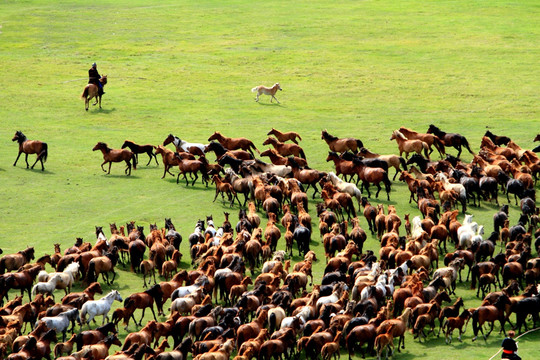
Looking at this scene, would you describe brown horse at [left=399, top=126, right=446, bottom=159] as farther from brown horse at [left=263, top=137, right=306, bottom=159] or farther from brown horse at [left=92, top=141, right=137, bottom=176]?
brown horse at [left=92, top=141, right=137, bottom=176]

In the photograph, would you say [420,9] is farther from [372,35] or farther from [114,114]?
[114,114]

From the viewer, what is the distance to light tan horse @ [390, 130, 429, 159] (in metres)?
31.2

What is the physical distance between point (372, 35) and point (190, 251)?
35273 mm

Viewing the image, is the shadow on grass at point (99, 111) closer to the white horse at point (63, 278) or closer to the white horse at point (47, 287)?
the white horse at point (63, 278)

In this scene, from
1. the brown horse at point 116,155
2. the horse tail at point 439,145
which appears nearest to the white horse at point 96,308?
the brown horse at point 116,155

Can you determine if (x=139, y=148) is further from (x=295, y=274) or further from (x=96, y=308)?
(x=96, y=308)

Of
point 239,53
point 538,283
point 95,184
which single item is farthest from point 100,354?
point 239,53

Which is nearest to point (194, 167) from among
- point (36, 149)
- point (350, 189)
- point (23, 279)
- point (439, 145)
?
point (350, 189)

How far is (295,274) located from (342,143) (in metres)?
12.5

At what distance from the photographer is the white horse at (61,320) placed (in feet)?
58.5

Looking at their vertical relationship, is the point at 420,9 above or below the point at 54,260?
above

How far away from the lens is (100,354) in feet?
54.4

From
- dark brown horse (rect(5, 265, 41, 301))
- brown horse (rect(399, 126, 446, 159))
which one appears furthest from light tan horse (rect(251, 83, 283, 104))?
dark brown horse (rect(5, 265, 41, 301))

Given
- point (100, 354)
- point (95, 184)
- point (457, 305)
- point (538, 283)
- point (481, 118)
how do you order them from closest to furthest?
point (100, 354) → point (457, 305) → point (538, 283) → point (95, 184) → point (481, 118)
